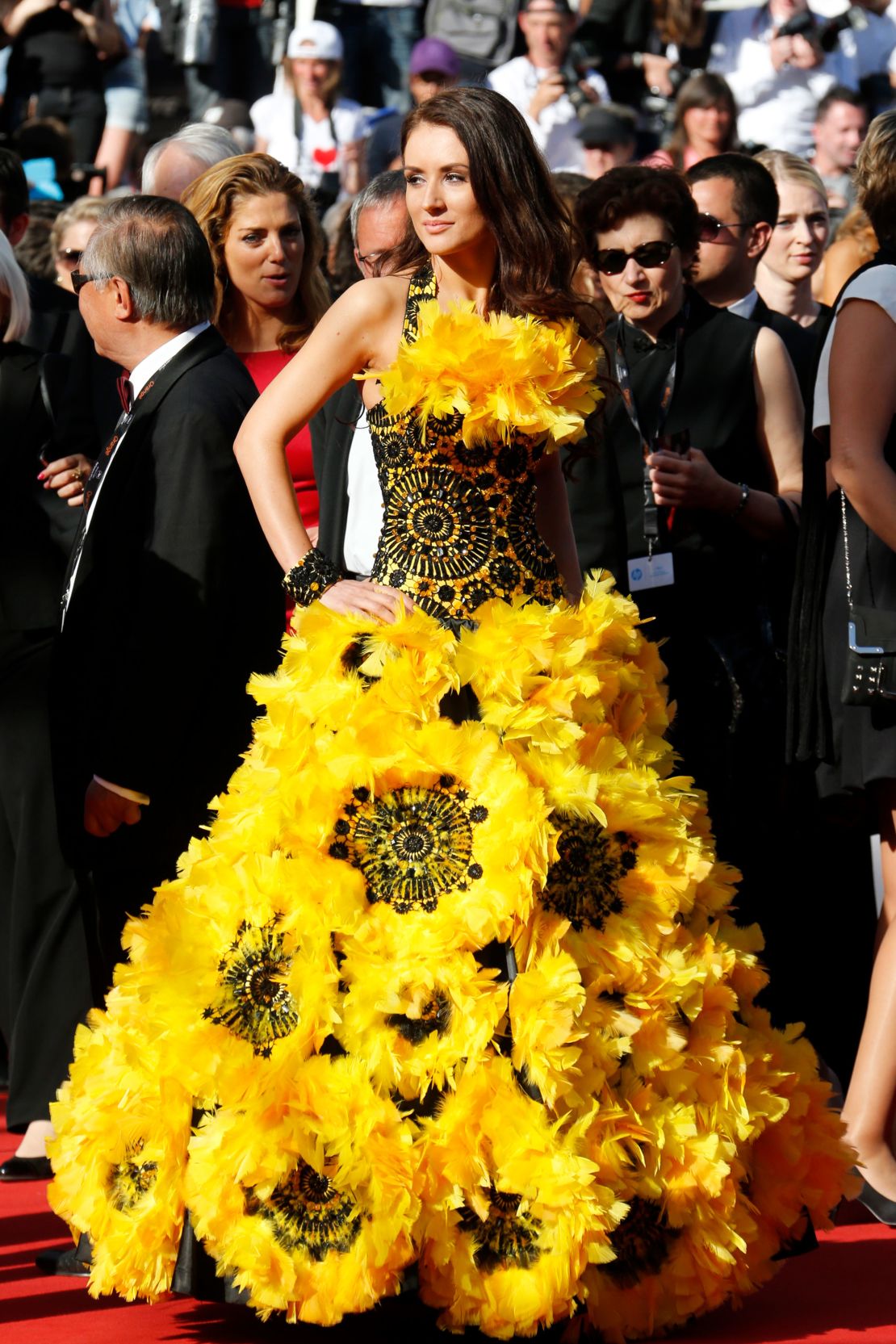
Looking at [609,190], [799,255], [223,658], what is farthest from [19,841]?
[799,255]

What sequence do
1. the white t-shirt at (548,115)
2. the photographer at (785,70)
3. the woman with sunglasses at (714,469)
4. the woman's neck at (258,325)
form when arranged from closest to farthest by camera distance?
the woman with sunglasses at (714,469)
the woman's neck at (258,325)
the white t-shirt at (548,115)
the photographer at (785,70)

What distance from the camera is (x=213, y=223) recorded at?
5.54 m

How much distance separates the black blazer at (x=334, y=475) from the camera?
4.90m

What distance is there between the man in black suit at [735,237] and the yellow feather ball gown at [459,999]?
2435mm

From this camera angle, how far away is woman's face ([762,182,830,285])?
7.12 meters

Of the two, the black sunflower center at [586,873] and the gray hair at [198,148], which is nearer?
the black sunflower center at [586,873]

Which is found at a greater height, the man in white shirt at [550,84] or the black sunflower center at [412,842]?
the man in white shirt at [550,84]

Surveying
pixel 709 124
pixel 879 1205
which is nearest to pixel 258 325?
pixel 879 1205

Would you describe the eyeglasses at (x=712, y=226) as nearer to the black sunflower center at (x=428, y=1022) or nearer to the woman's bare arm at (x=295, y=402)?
the woman's bare arm at (x=295, y=402)

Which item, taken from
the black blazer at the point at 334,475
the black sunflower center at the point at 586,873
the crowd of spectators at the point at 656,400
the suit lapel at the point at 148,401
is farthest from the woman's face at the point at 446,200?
the black sunflower center at the point at 586,873

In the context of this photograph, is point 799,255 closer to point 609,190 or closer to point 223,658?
point 609,190

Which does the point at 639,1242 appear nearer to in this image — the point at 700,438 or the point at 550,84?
the point at 700,438

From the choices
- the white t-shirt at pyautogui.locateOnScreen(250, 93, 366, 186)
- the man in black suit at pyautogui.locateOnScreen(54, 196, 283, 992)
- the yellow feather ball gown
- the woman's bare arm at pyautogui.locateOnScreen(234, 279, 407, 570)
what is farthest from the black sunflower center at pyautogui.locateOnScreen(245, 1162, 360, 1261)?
the white t-shirt at pyautogui.locateOnScreen(250, 93, 366, 186)

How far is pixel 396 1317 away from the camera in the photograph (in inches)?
135
